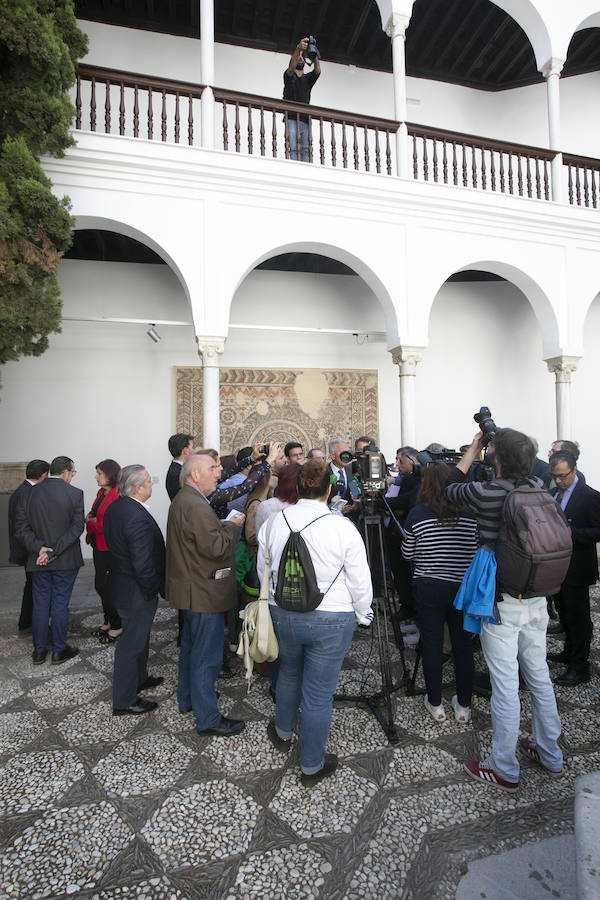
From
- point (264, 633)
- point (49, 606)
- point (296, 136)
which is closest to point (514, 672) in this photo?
point (264, 633)

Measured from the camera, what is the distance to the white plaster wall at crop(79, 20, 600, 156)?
7.88 metres

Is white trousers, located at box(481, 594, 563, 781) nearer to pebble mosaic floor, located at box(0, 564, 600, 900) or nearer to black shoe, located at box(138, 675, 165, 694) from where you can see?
pebble mosaic floor, located at box(0, 564, 600, 900)

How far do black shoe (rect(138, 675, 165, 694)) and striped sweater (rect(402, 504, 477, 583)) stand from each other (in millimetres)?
1926

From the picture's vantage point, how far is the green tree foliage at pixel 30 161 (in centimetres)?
451

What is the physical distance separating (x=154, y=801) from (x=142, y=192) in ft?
19.9

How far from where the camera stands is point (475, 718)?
111 inches

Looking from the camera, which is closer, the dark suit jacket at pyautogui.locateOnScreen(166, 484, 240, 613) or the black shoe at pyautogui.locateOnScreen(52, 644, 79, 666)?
the dark suit jacket at pyautogui.locateOnScreen(166, 484, 240, 613)

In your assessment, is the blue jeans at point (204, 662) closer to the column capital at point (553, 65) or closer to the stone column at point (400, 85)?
the stone column at point (400, 85)

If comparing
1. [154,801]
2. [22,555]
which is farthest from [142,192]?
[154,801]

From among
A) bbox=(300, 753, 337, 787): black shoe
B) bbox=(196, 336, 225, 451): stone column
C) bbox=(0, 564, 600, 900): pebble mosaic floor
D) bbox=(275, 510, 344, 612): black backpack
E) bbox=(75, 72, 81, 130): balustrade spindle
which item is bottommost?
bbox=(0, 564, 600, 900): pebble mosaic floor

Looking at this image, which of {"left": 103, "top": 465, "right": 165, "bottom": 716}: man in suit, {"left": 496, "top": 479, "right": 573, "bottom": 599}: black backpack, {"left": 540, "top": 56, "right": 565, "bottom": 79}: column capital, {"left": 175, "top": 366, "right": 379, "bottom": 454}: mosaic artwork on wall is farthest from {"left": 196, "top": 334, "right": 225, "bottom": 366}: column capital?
{"left": 540, "top": 56, "right": 565, "bottom": 79}: column capital

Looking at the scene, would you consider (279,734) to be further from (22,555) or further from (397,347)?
(397,347)

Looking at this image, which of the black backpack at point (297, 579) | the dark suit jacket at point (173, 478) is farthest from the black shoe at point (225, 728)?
the dark suit jacket at point (173, 478)

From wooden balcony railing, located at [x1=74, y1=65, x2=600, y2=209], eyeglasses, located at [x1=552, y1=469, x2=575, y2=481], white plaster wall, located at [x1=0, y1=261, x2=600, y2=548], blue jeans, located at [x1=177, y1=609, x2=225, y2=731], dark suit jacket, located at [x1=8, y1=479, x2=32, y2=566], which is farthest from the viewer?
white plaster wall, located at [x1=0, y1=261, x2=600, y2=548]
